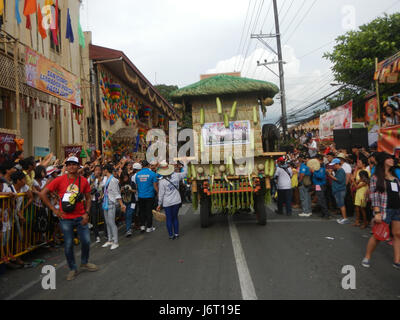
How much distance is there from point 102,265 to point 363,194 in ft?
20.7

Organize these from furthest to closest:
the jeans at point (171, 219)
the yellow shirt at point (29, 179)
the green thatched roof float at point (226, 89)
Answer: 1. the green thatched roof float at point (226, 89)
2. the jeans at point (171, 219)
3. the yellow shirt at point (29, 179)

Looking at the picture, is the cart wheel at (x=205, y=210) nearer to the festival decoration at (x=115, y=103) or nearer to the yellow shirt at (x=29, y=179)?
the yellow shirt at (x=29, y=179)

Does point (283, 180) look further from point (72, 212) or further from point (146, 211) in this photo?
point (72, 212)

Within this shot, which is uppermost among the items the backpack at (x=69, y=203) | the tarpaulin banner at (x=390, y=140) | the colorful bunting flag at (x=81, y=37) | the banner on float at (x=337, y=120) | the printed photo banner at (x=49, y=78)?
the colorful bunting flag at (x=81, y=37)

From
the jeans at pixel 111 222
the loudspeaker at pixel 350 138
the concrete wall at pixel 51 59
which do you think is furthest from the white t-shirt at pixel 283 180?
the concrete wall at pixel 51 59

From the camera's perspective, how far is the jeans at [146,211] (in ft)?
26.1

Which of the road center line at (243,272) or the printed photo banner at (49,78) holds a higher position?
the printed photo banner at (49,78)

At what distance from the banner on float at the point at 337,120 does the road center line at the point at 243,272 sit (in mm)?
10328

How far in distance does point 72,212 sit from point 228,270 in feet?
8.73

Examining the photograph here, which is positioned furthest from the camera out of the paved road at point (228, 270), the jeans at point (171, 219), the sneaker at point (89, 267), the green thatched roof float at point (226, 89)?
the green thatched roof float at point (226, 89)

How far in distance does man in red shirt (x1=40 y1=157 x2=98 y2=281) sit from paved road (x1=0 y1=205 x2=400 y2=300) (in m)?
0.31

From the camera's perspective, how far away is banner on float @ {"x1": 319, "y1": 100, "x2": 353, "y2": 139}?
1427 cm

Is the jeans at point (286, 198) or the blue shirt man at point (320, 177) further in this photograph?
the jeans at point (286, 198)

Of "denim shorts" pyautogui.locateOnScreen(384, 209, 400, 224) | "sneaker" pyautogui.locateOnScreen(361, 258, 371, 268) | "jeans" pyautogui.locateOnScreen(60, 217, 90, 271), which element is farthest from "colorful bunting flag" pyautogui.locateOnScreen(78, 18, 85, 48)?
"sneaker" pyautogui.locateOnScreen(361, 258, 371, 268)
